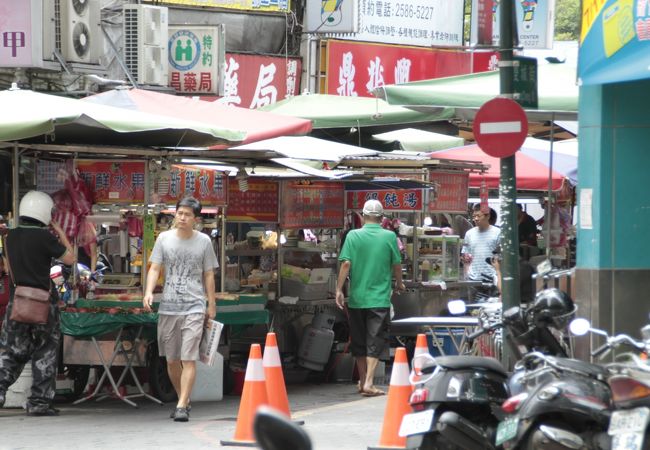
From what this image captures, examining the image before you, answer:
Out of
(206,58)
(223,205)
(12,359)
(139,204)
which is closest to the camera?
(12,359)

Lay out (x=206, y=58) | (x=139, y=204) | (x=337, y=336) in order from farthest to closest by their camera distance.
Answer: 1. (x=206, y=58)
2. (x=337, y=336)
3. (x=139, y=204)

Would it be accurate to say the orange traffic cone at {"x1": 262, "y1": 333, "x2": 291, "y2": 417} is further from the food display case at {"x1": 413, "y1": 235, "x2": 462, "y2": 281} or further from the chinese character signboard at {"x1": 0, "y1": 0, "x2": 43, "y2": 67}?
the chinese character signboard at {"x1": 0, "y1": 0, "x2": 43, "y2": 67}

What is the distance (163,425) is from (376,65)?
1531cm

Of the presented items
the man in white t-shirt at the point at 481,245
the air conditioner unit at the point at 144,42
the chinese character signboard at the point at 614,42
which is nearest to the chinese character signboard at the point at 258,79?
the air conditioner unit at the point at 144,42

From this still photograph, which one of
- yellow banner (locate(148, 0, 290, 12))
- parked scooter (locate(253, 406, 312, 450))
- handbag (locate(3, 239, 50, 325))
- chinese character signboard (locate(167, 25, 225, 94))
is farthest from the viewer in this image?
yellow banner (locate(148, 0, 290, 12))

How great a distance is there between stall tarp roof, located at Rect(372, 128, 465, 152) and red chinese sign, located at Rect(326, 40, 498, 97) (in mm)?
4864

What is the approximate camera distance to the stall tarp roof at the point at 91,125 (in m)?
10.4

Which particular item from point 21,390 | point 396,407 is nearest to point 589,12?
point 396,407

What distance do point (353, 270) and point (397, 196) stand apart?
2791 millimetres

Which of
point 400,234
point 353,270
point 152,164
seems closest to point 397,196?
point 400,234

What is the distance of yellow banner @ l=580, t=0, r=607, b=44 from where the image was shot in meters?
9.42

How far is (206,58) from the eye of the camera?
64.0 feet

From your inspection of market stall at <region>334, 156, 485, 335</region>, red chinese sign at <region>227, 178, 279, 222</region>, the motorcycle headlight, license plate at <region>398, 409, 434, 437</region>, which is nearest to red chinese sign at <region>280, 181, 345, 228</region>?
red chinese sign at <region>227, 178, 279, 222</region>

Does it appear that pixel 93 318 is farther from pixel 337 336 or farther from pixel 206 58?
pixel 206 58
